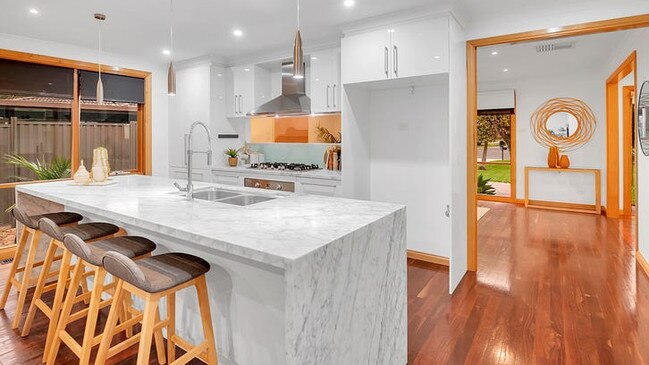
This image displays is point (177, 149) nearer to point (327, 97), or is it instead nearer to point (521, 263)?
point (327, 97)

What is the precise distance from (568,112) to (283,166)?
555 cm

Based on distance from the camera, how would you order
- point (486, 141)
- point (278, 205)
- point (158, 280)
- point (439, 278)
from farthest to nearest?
1. point (486, 141)
2. point (439, 278)
3. point (278, 205)
4. point (158, 280)

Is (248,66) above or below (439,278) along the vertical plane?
above

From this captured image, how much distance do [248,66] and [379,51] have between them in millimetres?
2155

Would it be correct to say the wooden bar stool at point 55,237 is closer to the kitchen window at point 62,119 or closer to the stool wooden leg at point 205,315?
the stool wooden leg at point 205,315

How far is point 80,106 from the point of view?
15.2ft

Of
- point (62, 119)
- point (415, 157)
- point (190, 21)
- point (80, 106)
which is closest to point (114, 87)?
point (80, 106)

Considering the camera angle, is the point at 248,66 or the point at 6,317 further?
the point at 248,66

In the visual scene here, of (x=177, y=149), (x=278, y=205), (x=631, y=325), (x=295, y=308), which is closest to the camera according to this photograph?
(x=295, y=308)

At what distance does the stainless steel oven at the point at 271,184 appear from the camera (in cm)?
434

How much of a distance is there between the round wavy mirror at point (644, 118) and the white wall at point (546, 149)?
316 cm

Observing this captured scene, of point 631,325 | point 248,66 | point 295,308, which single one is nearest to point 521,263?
point 631,325

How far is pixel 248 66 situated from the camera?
4.92 metres

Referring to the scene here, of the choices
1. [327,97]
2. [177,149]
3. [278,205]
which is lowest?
[278,205]
